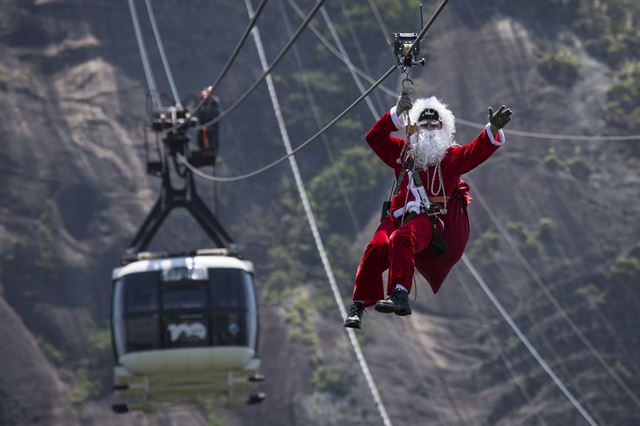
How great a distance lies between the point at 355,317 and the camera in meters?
12.2

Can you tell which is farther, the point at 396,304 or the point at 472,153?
the point at 472,153

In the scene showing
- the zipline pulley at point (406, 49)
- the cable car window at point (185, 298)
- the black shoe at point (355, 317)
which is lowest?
the cable car window at point (185, 298)

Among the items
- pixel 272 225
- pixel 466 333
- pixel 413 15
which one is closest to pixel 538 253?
pixel 466 333

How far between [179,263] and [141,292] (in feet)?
2.77

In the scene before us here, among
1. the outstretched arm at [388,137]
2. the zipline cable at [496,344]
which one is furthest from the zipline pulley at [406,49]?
the zipline cable at [496,344]

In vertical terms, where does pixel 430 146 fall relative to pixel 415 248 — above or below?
above

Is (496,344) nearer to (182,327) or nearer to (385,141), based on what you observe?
(182,327)

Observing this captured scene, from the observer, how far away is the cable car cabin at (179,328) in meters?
25.7

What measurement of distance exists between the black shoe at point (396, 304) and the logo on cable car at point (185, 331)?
14.3m

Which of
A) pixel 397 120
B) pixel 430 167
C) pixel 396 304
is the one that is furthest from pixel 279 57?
pixel 396 304

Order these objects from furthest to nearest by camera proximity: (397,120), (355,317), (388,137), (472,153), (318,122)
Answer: (318,122)
(388,137)
(397,120)
(472,153)
(355,317)

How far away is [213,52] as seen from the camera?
62531mm

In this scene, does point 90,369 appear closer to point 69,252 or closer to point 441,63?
point 69,252

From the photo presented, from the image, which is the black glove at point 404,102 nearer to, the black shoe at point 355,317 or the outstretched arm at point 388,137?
the outstretched arm at point 388,137
